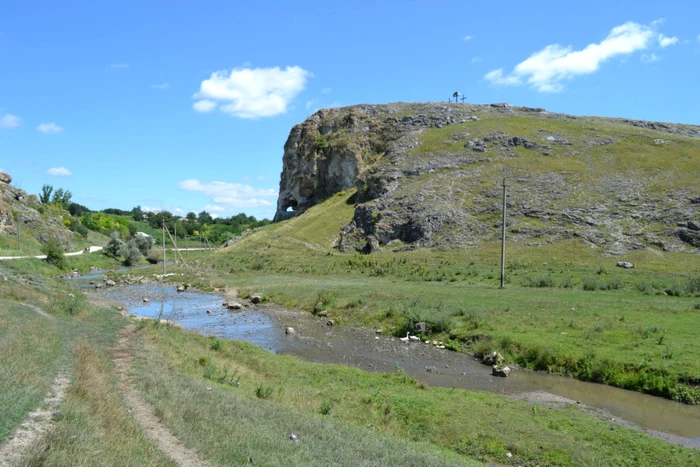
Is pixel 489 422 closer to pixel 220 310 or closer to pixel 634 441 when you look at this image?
pixel 634 441

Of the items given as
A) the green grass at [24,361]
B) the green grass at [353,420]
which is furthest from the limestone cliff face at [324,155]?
the green grass at [24,361]

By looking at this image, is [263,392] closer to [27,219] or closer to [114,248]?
[114,248]

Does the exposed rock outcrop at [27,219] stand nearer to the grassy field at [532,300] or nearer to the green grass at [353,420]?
the grassy field at [532,300]

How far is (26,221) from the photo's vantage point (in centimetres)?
8606

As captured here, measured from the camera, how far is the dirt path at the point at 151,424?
7.97 meters

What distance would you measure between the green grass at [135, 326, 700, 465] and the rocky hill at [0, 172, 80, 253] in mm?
71291

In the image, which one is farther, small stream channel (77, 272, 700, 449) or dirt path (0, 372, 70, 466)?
small stream channel (77, 272, 700, 449)

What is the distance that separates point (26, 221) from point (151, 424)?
94886 millimetres

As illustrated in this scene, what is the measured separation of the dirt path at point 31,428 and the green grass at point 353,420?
6.42ft

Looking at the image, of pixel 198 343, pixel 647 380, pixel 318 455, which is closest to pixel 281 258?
pixel 198 343

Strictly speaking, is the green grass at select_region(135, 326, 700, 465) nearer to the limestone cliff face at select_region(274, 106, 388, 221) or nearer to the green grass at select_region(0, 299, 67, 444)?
the green grass at select_region(0, 299, 67, 444)

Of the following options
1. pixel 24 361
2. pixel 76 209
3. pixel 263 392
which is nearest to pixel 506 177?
pixel 263 392

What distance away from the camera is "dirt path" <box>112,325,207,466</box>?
7.97 metres

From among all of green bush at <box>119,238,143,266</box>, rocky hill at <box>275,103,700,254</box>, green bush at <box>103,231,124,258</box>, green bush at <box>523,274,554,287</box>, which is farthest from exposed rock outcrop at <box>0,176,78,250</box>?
green bush at <box>523,274,554,287</box>
